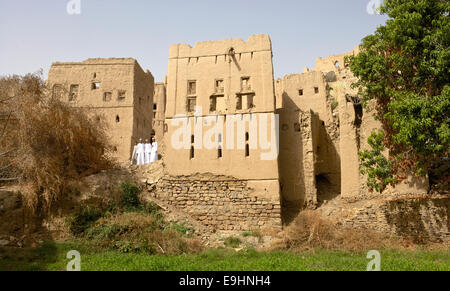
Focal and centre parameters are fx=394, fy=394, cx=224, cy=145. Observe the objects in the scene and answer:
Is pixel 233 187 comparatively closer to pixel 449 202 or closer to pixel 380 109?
pixel 380 109

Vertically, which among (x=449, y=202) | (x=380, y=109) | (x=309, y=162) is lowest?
(x=449, y=202)

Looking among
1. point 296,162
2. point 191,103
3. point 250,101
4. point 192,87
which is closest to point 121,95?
point 192,87

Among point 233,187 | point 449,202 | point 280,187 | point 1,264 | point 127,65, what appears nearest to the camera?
point 1,264

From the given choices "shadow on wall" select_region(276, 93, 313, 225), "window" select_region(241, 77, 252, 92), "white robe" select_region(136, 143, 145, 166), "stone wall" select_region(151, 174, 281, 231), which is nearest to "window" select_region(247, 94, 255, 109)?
"window" select_region(241, 77, 252, 92)

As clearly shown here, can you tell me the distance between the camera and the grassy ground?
37.8 feet

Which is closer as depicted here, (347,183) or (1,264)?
(1,264)

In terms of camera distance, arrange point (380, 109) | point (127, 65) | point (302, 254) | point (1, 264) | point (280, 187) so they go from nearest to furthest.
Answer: point (1, 264) < point (302, 254) < point (380, 109) < point (280, 187) < point (127, 65)

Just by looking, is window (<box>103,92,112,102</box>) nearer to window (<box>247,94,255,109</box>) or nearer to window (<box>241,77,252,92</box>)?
window (<box>241,77,252,92</box>)

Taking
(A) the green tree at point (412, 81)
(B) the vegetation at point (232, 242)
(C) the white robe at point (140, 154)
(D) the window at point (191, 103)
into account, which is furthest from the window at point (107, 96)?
(A) the green tree at point (412, 81)

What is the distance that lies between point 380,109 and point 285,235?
648 centimetres

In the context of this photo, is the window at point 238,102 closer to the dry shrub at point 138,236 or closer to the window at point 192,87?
the window at point 192,87

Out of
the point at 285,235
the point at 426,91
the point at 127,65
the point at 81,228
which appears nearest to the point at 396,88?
the point at 426,91

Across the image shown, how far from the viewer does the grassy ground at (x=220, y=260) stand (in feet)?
37.8
